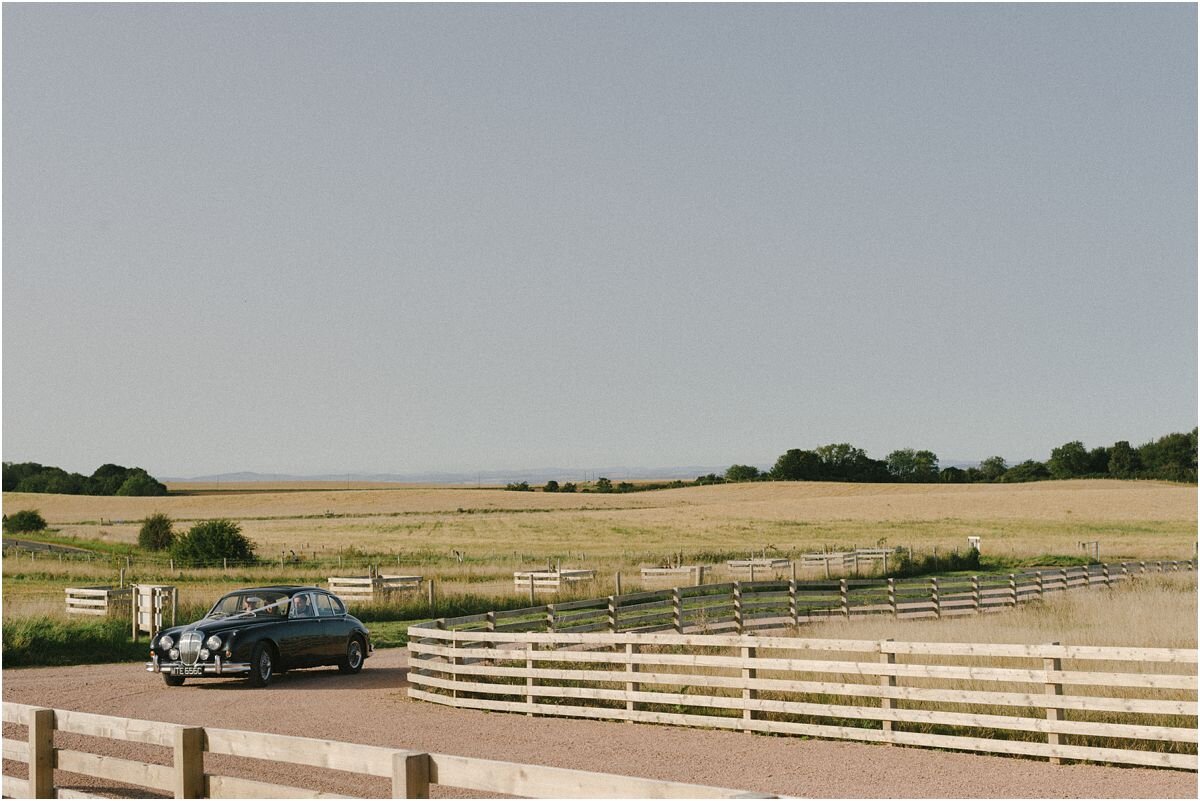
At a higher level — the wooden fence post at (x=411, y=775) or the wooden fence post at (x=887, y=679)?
the wooden fence post at (x=411, y=775)

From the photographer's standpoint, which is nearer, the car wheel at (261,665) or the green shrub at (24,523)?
the car wheel at (261,665)

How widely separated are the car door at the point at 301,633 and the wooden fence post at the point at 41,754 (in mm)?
12010

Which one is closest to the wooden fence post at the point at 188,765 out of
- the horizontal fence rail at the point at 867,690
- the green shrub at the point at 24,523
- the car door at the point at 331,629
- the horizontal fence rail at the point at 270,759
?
the horizontal fence rail at the point at 270,759

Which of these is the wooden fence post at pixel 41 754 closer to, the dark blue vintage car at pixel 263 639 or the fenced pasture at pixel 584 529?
the dark blue vintage car at pixel 263 639

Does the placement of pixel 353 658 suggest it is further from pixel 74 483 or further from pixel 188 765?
pixel 74 483

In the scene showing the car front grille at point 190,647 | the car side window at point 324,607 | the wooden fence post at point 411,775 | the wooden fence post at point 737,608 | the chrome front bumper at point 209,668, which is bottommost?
the wooden fence post at point 737,608

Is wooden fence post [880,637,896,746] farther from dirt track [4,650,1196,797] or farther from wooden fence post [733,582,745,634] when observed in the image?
wooden fence post [733,582,745,634]

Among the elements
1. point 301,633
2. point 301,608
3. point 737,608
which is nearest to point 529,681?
point 301,633

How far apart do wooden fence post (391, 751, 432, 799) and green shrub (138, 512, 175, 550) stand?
213 ft

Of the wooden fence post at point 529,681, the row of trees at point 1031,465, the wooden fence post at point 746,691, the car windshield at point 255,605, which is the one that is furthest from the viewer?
the row of trees at point 1031,465

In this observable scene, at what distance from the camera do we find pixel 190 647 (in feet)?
69.5

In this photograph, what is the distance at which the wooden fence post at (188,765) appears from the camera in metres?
8.71

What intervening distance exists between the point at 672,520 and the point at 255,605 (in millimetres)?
72602

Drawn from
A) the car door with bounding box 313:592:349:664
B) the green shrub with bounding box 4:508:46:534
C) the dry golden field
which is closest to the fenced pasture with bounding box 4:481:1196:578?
the dry golden field
